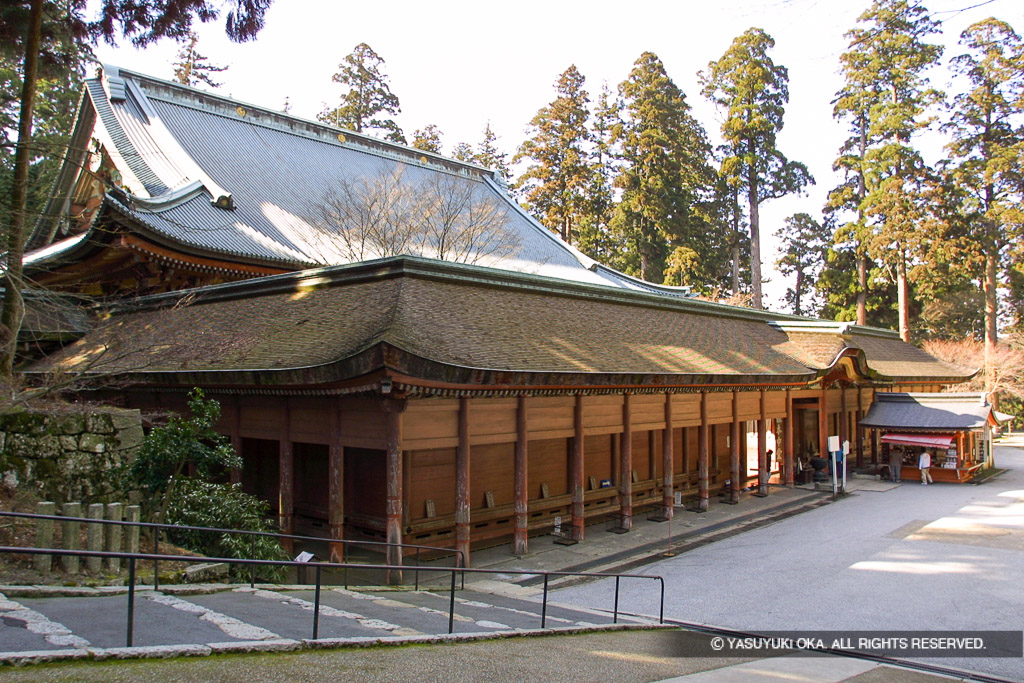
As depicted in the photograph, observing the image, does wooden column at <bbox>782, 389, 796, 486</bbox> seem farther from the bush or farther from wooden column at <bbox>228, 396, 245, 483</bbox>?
the bush

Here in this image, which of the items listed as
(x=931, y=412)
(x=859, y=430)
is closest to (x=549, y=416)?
(x=931, y=412)

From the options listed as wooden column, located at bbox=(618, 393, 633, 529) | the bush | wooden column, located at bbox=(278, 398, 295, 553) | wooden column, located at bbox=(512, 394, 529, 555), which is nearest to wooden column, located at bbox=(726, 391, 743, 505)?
wooden column, located at bbox=(618, 393, 633, 529)

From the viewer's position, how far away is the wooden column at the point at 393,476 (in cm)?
1071

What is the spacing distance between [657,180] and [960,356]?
20.5m

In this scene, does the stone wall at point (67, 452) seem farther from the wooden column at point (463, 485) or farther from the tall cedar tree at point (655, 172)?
the tall cedar tree at point (655, 172)

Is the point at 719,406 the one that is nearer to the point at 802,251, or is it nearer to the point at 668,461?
the point at 668,461

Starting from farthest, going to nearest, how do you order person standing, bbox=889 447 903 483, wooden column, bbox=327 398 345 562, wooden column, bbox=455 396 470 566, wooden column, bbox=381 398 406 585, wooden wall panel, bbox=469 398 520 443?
person standing, bbox=889 447 903 483, wooden wall panel, bbox=469 398 520 443, wooden column, bbox=455 396 470 566, wooden column, bbox=327 398 345 562, wooden column, bbox=381 398 406 585

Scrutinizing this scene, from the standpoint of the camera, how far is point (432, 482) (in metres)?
13.1

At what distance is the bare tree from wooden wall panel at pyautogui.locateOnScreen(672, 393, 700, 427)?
11.8m

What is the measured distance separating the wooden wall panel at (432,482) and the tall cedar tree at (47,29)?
6712 millimetres

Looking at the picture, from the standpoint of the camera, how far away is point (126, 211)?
54.0 ft

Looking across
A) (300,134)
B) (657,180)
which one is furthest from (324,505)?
(657,180)

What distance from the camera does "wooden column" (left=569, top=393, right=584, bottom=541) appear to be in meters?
14.3

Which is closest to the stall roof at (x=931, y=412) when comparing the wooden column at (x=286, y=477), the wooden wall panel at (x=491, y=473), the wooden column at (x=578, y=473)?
the wooden column at (x=578, y=473)
